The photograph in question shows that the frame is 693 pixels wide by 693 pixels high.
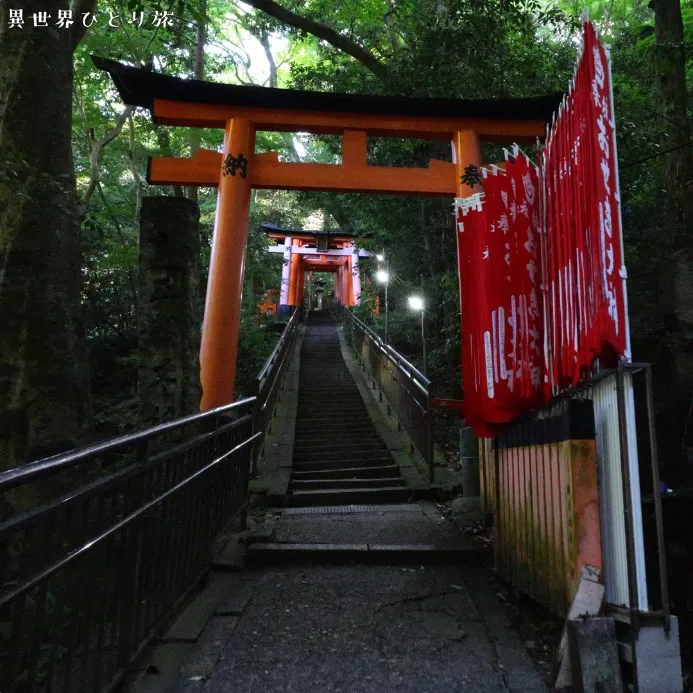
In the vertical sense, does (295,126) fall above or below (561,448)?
above

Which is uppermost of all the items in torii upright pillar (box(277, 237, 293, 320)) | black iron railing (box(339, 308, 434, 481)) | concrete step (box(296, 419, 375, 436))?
torii upright pillar (box(277, 237, 293, 320))

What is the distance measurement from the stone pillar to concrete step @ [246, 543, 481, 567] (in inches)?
54.4

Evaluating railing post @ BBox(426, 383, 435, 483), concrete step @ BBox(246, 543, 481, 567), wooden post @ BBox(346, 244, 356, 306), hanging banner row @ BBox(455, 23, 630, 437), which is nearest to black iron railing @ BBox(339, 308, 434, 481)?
railing post @ BBox(426, 383, 435, 483)

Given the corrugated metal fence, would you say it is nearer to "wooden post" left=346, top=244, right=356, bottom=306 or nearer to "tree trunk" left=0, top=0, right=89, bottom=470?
"tree trunk" left=0, top=0, right=89, bottom=470

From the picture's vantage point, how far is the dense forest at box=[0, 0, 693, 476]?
329cm

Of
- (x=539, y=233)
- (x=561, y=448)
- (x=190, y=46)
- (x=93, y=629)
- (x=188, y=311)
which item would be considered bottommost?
(x=93, y=629)

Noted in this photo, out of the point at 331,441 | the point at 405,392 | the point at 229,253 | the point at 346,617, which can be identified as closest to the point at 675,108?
the point at 405,392

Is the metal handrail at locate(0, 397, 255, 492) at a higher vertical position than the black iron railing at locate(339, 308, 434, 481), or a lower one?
lower

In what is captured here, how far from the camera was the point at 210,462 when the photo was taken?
11.1 ft

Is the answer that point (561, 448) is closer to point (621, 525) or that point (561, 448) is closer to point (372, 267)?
point (621, 525)

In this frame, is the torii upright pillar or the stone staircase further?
the torii upright pillar

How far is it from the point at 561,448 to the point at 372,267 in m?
15.4

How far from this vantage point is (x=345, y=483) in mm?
6551

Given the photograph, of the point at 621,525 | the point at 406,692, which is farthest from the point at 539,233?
the point at 406,692
